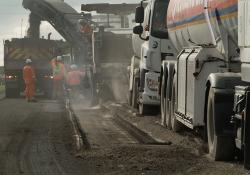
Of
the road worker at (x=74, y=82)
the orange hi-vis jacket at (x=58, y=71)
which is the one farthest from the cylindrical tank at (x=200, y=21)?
the orange hi-vis jacket at (x=58, y=71)

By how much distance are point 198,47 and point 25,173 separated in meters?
5.12

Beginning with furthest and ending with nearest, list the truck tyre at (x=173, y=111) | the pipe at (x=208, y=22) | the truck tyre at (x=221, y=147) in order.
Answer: the truck tyre at (x=173, y=111), the pipe at (x=208, y=22), the truck tyre at (x=221, y=147)

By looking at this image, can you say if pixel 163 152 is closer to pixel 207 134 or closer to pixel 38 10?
pixel 207 134

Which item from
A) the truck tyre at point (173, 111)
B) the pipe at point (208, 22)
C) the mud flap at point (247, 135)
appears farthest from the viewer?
the truck tyre at point (173, 111)

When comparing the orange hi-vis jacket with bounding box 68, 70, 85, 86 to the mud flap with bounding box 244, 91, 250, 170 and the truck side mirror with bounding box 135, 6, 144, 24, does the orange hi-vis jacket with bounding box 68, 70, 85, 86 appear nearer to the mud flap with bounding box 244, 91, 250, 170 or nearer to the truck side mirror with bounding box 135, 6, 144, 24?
the truck side mirror with bounding box 135, 6, 144, 24

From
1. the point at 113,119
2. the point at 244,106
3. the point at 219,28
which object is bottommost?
the point at 113,119

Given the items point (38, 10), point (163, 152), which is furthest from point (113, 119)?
point (38, 10)

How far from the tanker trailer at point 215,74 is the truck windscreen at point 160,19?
3.70 metres

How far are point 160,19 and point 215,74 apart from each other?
8.71 m

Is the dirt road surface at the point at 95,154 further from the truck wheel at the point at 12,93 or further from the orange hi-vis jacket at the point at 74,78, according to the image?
the truck wheel at the point at 12,93

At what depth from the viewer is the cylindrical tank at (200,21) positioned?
11.0m

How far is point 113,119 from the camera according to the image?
2041 centimetres

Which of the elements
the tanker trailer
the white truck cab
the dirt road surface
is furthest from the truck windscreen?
the tanker trailer

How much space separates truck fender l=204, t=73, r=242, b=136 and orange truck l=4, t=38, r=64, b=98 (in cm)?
2432
